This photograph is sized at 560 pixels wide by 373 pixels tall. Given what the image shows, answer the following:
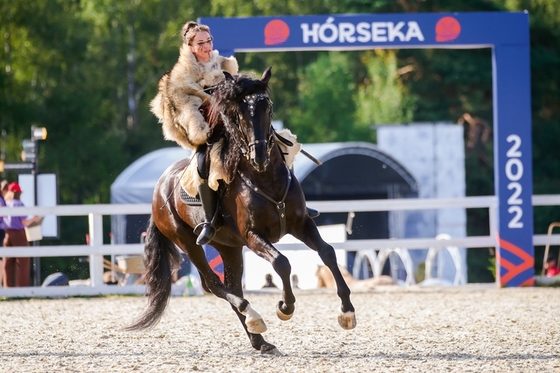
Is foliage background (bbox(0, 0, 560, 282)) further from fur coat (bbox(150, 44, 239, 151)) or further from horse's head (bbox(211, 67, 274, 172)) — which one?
horse's head (bbox(211, 67, 274, 172))

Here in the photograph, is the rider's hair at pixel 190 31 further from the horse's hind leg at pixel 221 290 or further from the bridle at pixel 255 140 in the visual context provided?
the horse's hind leg at pixel 221 290

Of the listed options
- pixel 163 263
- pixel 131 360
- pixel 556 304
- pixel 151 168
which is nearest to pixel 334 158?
pixel 151 168

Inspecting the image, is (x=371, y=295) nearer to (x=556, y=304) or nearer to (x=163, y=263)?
(x=556, y=304)

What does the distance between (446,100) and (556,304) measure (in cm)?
3046

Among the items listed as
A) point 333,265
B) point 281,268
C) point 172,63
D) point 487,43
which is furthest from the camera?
point 172,63

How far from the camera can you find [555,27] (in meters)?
40.8

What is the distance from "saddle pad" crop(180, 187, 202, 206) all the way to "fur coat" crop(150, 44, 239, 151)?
44 centimetres

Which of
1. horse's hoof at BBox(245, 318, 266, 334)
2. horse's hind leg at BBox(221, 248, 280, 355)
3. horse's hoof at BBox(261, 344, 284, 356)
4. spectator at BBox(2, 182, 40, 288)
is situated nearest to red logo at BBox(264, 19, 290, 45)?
spectator at BBox(2, 182, 40, 288)

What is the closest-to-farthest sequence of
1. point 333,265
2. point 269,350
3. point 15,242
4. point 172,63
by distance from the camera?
1. point 333,265
2. point 269,350
3. point 15,242
4. point 172,63

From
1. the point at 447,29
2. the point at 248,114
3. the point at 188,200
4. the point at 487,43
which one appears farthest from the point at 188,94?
the point at 487,43

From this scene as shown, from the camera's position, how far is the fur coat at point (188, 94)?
8102mm

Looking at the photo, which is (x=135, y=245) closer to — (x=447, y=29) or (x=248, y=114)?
(x=447, y=29)

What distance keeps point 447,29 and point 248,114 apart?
752cm

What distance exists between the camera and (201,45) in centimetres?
827
